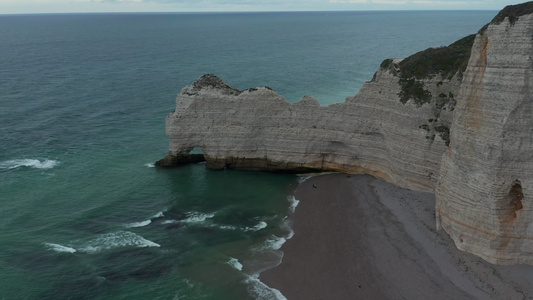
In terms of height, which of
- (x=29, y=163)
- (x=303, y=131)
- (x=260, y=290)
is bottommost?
(x=260, y=290)

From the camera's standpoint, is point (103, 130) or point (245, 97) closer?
point (245, 97)

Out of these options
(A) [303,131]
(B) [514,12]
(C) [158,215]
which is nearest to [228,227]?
(C) [158,215]

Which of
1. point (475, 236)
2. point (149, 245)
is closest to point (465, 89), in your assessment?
point (475, 236)

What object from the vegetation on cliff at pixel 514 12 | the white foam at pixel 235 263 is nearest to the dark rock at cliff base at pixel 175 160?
the white foam at pixel 235 263

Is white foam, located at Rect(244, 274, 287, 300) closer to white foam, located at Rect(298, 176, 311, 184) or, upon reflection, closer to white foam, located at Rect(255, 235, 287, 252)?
white foam, located at Rect(255, 235, 287, 252)

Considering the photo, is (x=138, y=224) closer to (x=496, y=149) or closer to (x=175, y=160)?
(x=175, y=160)

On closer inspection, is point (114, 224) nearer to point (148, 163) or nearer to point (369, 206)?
point (148, 163)

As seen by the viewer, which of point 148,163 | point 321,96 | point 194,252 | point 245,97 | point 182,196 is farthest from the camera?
point 321,96
